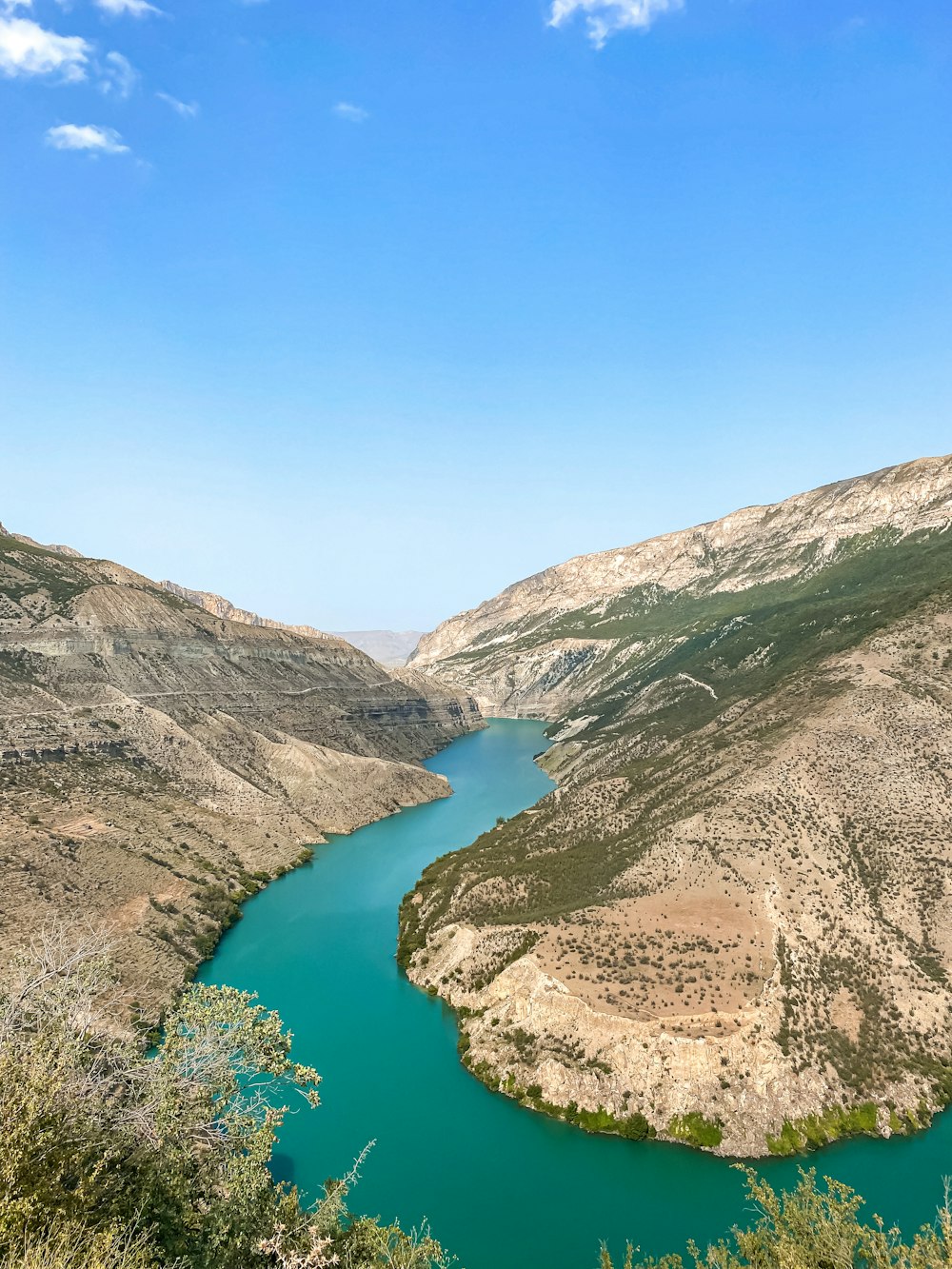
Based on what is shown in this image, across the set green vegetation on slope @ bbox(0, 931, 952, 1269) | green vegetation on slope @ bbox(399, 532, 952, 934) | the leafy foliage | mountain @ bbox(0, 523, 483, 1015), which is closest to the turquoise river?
green vegetation on slope @ bbox(399, 532, 952, 934)

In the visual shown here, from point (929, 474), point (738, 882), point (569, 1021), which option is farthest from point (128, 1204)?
point (929, 474)

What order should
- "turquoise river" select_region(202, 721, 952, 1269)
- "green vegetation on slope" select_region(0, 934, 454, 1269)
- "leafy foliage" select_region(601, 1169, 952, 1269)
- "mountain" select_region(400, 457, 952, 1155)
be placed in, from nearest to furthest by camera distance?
"green vegetation on slope" select_region(0, 934, 454, 1269), "leafy foliage" select_region(601, 1169, 952, 1269), "turquoise river" select_region(202, 721, 952, 1269), "mountain" select_region(400, 457, 952, 1155)

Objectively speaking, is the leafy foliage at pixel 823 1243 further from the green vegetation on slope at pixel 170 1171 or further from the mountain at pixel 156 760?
the mountain at pixel 156 760

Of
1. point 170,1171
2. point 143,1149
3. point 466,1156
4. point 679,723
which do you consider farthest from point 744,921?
point 679,723

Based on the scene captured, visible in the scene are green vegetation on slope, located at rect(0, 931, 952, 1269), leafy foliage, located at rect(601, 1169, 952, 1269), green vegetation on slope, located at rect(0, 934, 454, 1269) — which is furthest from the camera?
leafy foliage, located at rect(601, 1169, 952, 1269)

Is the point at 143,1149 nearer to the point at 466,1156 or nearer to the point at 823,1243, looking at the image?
the point at 823,1243

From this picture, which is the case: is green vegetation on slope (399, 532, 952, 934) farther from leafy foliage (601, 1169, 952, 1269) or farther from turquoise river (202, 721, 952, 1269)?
leafy foliage (601, 1169, 952, 1269)
